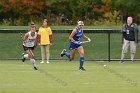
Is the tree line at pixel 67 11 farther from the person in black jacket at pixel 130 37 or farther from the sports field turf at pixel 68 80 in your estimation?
the sports field turf at pixel 68 80

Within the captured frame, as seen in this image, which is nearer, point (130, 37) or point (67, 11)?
point (130, 37)

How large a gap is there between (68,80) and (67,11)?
36.3 m

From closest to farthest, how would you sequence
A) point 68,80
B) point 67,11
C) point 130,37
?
point 68,80 → point 130,37 → point 67,11

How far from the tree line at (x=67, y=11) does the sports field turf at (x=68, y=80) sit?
27928 mm

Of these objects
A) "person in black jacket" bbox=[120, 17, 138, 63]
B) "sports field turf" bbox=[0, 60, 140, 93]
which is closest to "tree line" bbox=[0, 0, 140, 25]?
"person in black jacket" bbox=[120, 17, 138, 63]

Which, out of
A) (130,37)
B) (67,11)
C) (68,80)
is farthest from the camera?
(67,11)

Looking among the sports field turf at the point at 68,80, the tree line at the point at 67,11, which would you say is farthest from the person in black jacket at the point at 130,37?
the tree line at the point at 67,11

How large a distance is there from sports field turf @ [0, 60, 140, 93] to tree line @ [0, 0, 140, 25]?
27928 millimetres

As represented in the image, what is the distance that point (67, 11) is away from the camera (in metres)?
55.1

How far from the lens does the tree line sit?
52.1 metres

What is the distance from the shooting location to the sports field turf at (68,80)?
1623cm

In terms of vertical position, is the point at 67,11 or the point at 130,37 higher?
the point at 130,37

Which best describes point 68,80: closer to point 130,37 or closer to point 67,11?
point 130,37

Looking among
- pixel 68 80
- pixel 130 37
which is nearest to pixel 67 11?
pixel 130 37
